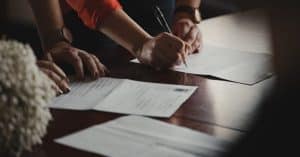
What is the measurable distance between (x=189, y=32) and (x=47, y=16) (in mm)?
432

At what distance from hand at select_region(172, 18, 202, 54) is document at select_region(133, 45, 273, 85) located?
0.03m

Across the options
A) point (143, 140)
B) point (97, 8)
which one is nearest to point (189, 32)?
point (97, 8)

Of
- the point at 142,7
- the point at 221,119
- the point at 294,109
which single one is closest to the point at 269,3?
the point at 294,109

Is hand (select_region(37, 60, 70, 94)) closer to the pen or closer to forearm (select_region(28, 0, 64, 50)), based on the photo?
forearm (select_region(28, 0, 64, 50))

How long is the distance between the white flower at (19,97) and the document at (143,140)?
13 centimetres

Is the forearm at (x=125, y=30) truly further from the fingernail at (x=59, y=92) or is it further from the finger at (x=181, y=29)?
the fingernail at (x=59, y=92)

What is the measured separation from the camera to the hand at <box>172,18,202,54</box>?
1.43 m

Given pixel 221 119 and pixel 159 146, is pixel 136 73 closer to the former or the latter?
pixel 221 119

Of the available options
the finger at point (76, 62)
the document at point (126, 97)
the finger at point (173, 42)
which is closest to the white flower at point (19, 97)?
the document at point (126, 97)

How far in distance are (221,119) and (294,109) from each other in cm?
61

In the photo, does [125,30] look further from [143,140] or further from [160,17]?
[143,140]

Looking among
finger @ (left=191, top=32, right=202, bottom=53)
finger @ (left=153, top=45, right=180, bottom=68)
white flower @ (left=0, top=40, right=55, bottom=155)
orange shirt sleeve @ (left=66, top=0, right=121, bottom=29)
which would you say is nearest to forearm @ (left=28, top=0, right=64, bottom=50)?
orange shirt sleeve @ (left=66, top=0, right=121, bottom=29)

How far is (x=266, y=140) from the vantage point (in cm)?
30

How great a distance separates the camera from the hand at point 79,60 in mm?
1205
